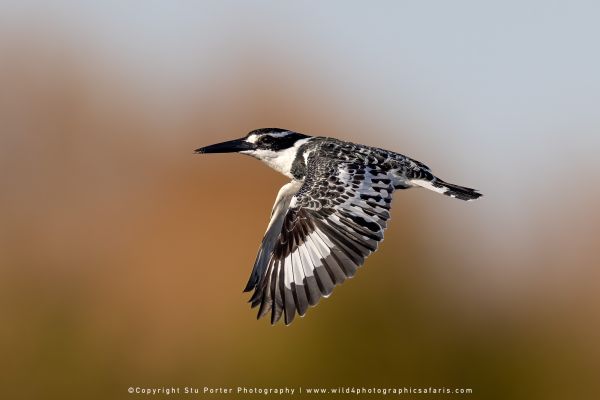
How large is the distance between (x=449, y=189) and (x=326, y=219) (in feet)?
4.15

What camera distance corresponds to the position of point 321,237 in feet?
29.4

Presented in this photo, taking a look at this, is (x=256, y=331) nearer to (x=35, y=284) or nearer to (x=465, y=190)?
(x=35, y=284)

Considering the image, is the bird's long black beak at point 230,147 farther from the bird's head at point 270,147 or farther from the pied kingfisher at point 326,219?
the pied kingfisher at point 326,219

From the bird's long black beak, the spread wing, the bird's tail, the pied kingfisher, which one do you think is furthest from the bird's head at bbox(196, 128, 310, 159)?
the bird's tail

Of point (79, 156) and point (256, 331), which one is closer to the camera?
point (256, 331)

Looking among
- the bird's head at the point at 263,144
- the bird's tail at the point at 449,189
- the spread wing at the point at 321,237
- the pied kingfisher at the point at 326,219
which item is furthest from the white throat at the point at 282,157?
the bird's tail at the point at 449,189

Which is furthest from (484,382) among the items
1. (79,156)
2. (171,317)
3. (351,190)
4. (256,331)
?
(79,156)

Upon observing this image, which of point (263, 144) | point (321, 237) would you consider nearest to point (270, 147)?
point (263, 144)

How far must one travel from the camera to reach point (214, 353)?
15.4m

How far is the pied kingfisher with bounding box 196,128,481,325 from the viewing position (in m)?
8.75

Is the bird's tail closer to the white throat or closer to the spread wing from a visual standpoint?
the spread wing

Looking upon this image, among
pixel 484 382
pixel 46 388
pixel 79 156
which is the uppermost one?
pixel 79 156

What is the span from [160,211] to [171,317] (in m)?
Answer: 2.58

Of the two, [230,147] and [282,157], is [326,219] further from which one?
[230,147]
